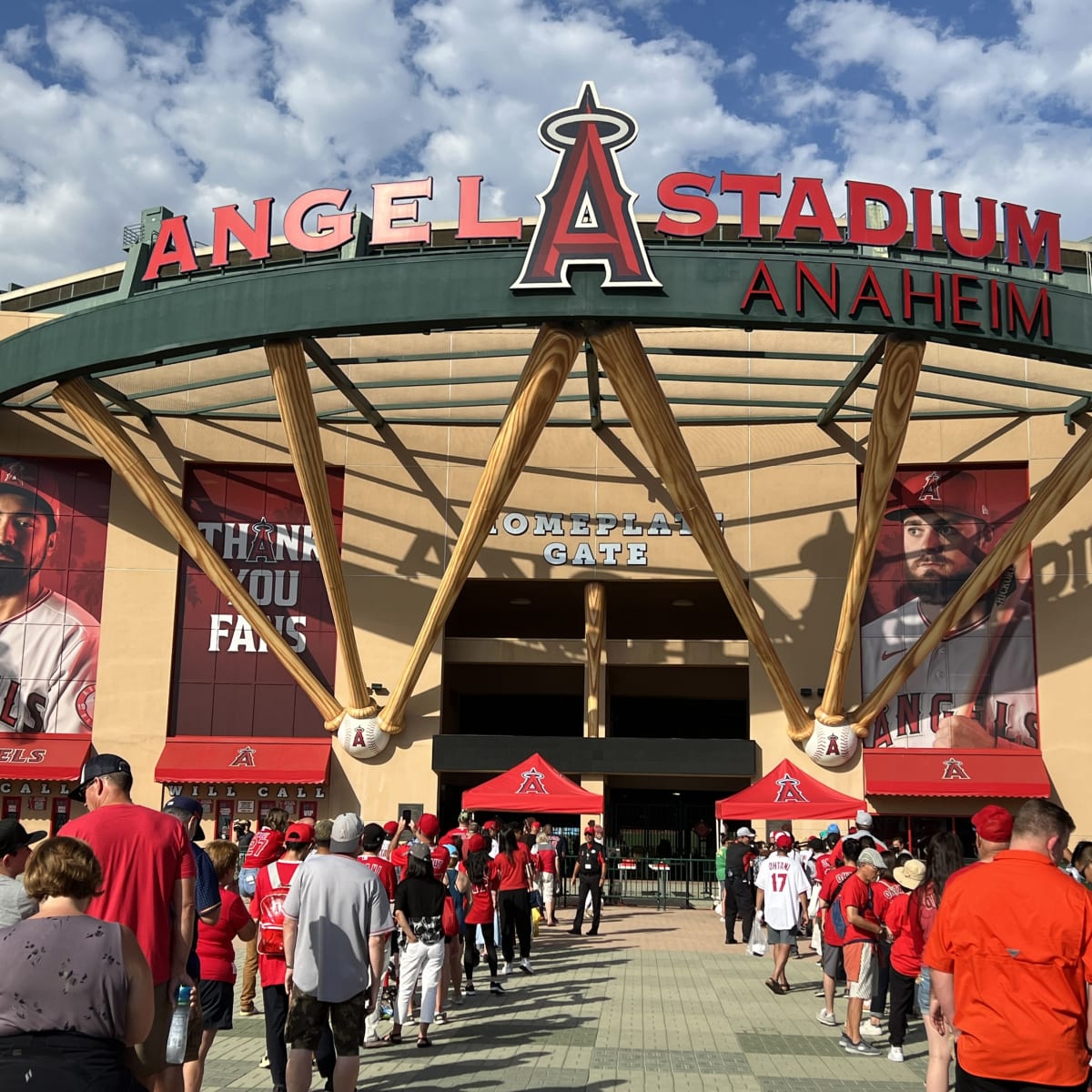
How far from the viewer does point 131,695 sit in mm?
30750

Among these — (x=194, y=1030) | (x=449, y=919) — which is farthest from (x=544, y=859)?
(x=194, y=1030)

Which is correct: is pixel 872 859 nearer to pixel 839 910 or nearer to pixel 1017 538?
pixel 839 910

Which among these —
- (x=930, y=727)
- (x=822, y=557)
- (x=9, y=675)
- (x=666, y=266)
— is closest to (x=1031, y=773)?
(x=930, y=727)

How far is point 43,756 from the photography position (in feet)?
98.9

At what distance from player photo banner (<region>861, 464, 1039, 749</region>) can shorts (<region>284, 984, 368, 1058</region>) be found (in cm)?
2414

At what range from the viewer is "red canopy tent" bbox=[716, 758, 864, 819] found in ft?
75.3

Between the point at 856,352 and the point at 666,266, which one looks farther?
the point at 856,352

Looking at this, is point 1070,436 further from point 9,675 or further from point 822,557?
point 9,675

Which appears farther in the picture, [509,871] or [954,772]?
[954,772]

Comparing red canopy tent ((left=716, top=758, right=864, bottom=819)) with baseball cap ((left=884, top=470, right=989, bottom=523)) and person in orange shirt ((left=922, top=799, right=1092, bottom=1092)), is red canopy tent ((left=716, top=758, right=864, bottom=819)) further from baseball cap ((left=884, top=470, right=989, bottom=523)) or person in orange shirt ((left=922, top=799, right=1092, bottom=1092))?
person in orange shirt ((left=922, top=799, right=1092, bottom=1092))

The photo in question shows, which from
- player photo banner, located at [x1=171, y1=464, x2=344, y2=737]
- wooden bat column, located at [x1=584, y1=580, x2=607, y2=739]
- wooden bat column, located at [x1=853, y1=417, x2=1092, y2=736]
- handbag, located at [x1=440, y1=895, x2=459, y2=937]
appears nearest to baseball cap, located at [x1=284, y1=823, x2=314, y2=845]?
handbag, located at [x1=440, y1=895, x2=459, y2=937]

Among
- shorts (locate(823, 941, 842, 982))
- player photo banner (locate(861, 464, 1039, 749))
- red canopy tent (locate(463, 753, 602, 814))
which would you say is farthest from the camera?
player photo banner (locate(861, 464, 1039, 749))

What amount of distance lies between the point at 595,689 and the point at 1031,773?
10.4m

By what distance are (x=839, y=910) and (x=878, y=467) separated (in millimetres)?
13479
